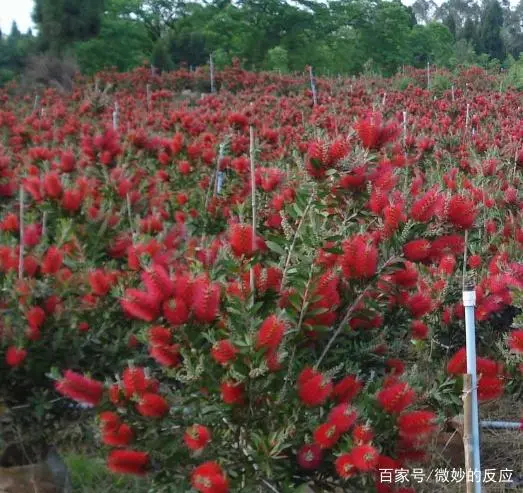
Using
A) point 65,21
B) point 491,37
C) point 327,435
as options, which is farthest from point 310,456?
point 491,37

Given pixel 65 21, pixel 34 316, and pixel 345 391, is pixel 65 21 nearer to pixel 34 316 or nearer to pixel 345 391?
pixel 34 316

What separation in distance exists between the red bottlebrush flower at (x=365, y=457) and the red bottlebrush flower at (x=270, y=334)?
276 millimetres

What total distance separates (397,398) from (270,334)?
0.33 metres

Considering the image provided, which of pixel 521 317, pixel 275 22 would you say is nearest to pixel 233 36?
pixel 275 22

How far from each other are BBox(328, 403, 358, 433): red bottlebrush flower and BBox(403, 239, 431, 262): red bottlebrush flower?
43 centimetres

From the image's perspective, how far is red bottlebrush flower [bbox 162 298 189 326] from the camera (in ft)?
5.29

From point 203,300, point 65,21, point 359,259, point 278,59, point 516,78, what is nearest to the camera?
point 203,300

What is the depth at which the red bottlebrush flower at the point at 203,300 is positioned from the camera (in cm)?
163

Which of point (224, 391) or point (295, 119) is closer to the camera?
point (224, 391)

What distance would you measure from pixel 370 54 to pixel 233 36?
4.99m

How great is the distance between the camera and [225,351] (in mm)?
1660

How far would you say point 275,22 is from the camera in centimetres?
2756

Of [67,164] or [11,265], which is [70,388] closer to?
[11,265]

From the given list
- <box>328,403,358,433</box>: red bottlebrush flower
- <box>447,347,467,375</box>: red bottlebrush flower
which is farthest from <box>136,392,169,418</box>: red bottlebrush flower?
<box>447,347,467,375</box>: red bottlebrush flower
